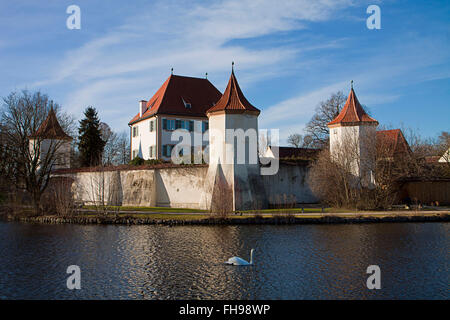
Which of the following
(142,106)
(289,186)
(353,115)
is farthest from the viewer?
(142,106)

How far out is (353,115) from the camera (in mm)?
30094

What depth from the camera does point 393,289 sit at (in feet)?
32.2

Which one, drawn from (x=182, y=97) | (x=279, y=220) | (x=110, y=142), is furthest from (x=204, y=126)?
(x=110, y=142)

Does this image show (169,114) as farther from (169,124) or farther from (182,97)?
(182,97)

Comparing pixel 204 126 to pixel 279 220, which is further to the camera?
pixel 204 126

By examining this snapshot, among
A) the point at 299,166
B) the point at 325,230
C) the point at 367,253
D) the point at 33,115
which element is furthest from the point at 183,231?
the point at 33,115

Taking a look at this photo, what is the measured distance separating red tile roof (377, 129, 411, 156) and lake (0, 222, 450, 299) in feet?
26.9

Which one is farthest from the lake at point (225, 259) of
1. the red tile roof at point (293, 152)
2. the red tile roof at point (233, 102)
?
the red tile roof at point (293, 152)

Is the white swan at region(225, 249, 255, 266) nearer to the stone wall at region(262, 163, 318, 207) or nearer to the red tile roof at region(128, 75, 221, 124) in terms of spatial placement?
the stone wall at region(262, 163, 318, 207)

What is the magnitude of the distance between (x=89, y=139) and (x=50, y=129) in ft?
29.9

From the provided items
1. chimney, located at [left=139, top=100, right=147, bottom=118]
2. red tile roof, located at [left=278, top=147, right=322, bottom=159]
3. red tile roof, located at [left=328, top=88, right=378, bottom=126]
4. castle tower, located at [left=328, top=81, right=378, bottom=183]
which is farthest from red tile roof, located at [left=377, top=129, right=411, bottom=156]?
chimney, located at [left=139, top=100, right=147, bottom=118]

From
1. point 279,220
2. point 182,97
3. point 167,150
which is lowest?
point 279,220
